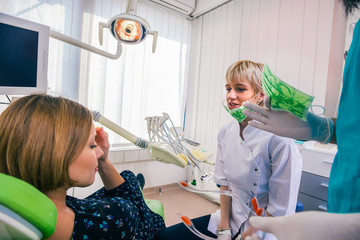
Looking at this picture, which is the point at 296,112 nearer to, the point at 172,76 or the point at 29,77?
the point at 29,77

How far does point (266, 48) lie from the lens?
2.22 m

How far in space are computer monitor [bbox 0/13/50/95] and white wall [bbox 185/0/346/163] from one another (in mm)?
2055

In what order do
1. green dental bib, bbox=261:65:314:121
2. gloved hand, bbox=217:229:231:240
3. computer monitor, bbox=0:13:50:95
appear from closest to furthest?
1. green dental bib, bbox=261:65:314:121
2. computer monitor, bbox=0:13:50:95
3. gloved hand, bbox=217:229:231:240

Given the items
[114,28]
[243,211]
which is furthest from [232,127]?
[114,28]

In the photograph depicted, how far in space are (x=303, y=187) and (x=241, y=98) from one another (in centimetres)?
106

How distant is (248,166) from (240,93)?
Answer: 16.0 inches

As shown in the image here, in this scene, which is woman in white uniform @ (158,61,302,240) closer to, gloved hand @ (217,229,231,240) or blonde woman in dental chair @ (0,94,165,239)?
gloved hand @ (217,229,231,240)

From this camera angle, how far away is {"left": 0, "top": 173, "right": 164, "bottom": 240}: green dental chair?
291 mm

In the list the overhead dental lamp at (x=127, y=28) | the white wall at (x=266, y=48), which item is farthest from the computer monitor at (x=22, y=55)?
the white wall at (x=266, y=48)

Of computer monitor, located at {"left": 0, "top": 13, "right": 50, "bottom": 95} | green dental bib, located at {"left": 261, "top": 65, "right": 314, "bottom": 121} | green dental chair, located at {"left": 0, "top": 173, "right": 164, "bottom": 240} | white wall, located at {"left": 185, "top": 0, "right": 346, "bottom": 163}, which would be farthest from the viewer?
white wall, located at {"left": 185, "top": 0, "right": 346, "bottom": 163}

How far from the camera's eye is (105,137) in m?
0.98

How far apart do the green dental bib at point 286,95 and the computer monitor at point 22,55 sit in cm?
107

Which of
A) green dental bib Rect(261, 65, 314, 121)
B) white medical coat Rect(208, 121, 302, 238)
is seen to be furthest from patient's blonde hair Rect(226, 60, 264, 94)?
green dental bib Rect(261, 65, 314, 121)

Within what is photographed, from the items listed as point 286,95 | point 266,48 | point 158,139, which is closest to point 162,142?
point 158,139
